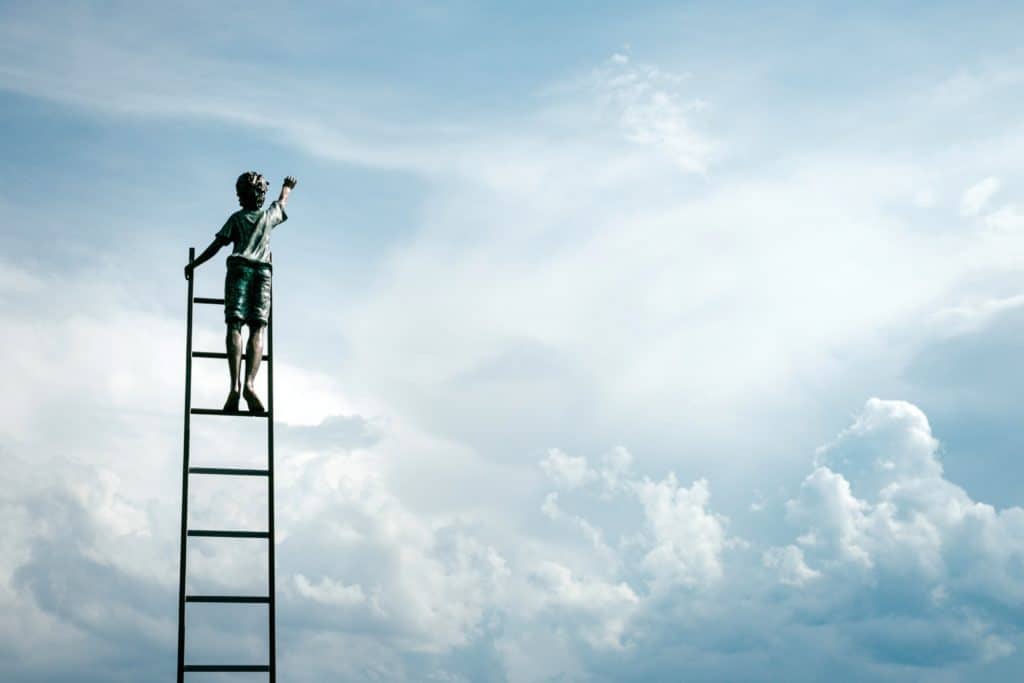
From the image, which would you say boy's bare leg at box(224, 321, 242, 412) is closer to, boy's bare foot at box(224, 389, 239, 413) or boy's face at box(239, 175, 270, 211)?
boy's bare foot at box(224, 389, 239, 413)

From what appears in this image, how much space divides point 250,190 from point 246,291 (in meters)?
1.48

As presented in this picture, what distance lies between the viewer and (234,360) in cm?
1708

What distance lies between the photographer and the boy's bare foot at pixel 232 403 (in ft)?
55.6

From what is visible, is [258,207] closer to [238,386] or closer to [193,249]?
[193,249]

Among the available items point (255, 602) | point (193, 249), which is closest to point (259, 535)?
point (255, 602)

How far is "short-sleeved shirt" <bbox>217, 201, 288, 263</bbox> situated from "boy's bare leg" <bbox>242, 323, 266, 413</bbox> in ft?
3.24

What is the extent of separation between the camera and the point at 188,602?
15.6 meters

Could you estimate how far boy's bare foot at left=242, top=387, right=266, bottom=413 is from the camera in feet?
55.6

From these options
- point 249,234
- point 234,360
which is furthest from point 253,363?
point 249,234

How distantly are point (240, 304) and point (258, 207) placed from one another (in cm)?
150

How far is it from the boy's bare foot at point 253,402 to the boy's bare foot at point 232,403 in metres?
0.14

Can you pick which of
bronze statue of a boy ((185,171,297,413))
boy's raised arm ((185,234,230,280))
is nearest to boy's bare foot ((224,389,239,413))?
bronze statue of a boy ((185,171,297,413))

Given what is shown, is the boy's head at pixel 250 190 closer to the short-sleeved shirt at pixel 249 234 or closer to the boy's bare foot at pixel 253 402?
the short-sleeved shirt at pixel 249 234

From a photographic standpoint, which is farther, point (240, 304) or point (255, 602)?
point (240, 304)
